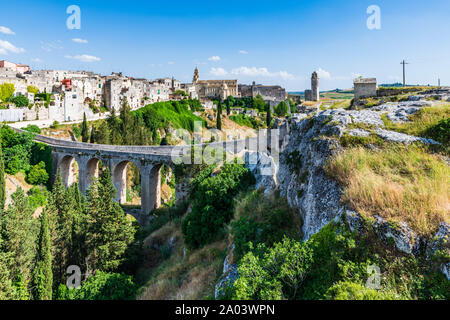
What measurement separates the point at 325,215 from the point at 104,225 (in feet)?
50.7

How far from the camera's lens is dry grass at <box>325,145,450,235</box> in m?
4.54

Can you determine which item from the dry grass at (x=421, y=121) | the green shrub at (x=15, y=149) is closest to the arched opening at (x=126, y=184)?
the green shrub at (x=15, y=149)

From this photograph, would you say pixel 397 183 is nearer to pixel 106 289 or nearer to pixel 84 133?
pixel 106 289

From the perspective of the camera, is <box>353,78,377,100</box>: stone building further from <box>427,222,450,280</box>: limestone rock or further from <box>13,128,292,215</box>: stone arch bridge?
<box>427,222,450,280</box>: limestone rock

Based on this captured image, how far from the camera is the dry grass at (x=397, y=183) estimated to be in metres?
4.54

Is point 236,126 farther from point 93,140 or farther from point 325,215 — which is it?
point 325,215

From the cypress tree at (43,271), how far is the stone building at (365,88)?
2055 centimetres

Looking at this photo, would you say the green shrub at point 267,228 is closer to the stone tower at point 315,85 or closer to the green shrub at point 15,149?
the green shrub at point 15,149

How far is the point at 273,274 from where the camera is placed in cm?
486

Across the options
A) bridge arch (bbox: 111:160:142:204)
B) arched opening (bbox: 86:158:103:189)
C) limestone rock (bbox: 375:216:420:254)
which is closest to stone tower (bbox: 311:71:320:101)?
bridge arch (bbox: 111:160:142:204)

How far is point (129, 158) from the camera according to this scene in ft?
100

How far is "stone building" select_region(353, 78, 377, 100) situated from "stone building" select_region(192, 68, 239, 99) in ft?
257

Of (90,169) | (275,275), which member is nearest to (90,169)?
(90,169)

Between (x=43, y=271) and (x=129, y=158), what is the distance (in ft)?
54.5
